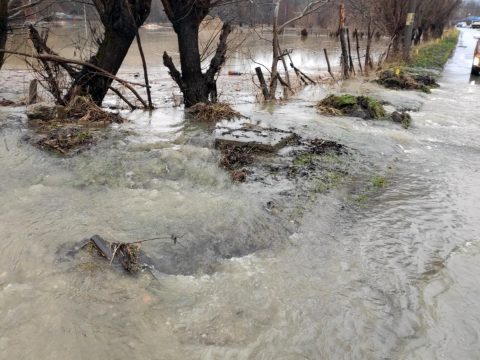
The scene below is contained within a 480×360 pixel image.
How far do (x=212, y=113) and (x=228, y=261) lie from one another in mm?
4938

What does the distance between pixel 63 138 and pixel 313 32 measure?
186 ft

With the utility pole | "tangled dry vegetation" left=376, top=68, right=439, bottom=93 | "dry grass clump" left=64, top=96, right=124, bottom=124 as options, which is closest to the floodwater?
"dry grass clump" left=64, top=96, right=124, bottom=124

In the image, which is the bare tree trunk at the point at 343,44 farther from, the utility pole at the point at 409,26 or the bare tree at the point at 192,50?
the bare tree at the point at 192,50

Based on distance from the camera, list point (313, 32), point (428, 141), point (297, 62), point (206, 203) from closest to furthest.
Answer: point (206, 203), point (428, 141), point (297, 62), point (313, 32)

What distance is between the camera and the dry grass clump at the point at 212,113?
8.48 metres

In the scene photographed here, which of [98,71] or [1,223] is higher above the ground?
[98,71]

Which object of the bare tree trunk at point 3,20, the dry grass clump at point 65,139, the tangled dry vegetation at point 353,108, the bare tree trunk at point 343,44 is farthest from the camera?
the bare tree trunk at point 343,44

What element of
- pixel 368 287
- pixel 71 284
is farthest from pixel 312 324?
pixel 71 284

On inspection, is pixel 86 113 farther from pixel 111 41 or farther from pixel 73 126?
pixel 111 41

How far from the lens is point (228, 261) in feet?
13.1

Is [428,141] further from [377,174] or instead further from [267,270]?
[267,270]

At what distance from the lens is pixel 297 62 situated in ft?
85.9

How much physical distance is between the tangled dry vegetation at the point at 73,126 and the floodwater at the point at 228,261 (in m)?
0.25

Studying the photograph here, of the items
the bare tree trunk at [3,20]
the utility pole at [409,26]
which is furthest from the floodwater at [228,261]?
the utility pole at [409,26]
